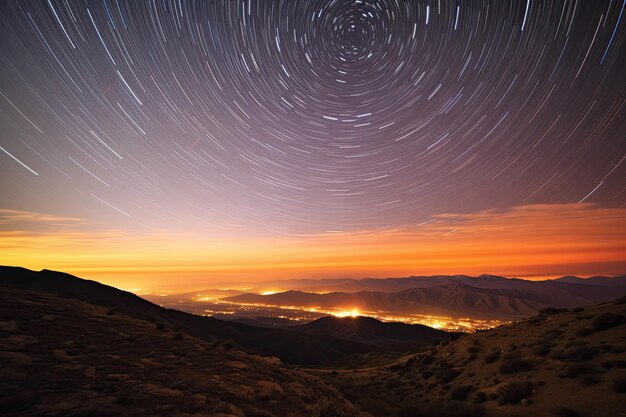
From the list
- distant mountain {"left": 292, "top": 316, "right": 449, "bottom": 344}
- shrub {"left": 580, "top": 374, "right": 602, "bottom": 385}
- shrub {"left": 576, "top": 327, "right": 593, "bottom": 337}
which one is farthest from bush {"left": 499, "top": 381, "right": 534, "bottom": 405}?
distant mountain {"left": 292, "top": 316, "right": 449, "bottom": 344}

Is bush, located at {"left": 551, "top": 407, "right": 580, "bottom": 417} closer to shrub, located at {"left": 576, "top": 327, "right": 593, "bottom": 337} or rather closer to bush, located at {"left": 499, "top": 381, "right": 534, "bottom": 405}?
bush, located at {"left": 499, "top": 381, "right": 534, "bottom": 405}

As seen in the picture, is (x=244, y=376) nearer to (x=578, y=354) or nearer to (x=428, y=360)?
(x=578, y=354)

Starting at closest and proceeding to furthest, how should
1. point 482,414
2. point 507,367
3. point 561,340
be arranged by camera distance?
point 482,414, point 507,367, point 561,340

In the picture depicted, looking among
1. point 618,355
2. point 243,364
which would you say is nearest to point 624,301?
point 618,355

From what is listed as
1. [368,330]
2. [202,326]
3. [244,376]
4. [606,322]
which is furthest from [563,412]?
[368,330]

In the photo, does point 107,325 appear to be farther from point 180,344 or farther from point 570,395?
point 570,395

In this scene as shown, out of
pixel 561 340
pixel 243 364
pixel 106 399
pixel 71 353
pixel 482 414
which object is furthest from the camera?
pixel 561 340
